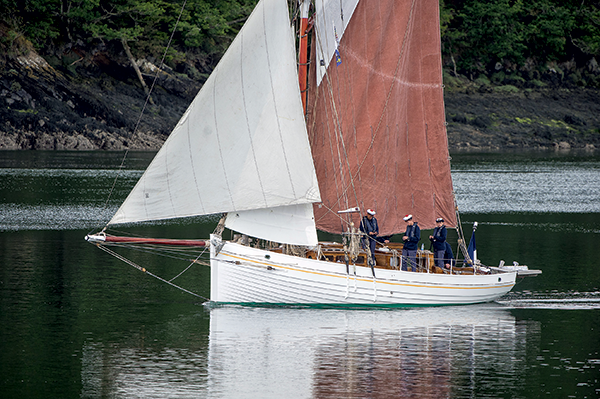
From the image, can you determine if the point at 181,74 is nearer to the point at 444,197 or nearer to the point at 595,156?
the point at 595,156

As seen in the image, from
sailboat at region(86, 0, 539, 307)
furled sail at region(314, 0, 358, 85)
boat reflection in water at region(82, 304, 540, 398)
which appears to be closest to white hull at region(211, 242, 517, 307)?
sailboat at region(86, 0, 539, 307)

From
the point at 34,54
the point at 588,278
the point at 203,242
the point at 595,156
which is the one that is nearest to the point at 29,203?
the point at 203,242

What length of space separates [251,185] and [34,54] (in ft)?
280

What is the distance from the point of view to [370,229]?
27.6 metres

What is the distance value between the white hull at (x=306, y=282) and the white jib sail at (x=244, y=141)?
A: 1.63 metres

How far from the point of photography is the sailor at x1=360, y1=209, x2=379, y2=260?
2731 centimetres

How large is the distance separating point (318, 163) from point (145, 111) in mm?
81236

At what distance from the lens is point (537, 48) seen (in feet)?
461

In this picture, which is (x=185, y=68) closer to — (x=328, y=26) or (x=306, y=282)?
(x=328, y=26)

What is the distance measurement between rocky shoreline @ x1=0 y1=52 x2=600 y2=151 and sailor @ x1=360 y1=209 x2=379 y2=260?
67.0 meters

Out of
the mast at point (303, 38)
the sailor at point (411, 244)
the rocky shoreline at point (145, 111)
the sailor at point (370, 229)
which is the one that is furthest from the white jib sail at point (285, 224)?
the rocky shoreline at point (145, 111)

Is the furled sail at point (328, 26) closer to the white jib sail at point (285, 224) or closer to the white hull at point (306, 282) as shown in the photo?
the white jib sail at point (285, 224)

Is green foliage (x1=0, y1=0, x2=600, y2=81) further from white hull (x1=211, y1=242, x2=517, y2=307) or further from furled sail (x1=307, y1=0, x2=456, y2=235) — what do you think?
white hull (x1=211, y1=242, x2=517, y2=307)

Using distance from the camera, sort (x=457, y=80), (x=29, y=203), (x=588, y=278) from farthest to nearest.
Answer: (x=457, y=80)
(x=29, y=203)
(x=588, y=278)
